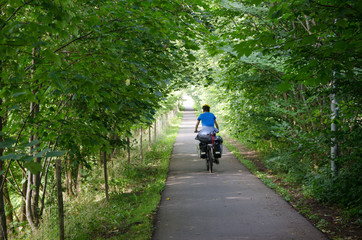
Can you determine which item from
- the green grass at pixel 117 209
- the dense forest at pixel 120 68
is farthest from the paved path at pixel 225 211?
the dense forest at pixel 120 68

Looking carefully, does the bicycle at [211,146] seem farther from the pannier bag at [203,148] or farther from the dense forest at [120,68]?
the dense forest at [120,68]

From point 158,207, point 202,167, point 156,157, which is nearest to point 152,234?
point 158,207

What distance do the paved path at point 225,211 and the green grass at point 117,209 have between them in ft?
1.02

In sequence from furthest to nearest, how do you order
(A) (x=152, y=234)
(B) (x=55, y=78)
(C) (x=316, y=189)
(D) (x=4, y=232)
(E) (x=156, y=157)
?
(E) (x=156, y=157) → (C) (x=316, y=189) → (A) (x=152, y=234) → (D) (x=4, y=232) → (B) (x=55, y=78)

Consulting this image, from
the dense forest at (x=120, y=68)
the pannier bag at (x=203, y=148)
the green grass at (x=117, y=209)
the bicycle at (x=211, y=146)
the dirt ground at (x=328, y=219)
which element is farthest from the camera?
the pannier bag at (x=203, y=148)

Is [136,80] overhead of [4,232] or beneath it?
overhead

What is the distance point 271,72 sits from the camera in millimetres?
8867

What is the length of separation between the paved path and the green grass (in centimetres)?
31

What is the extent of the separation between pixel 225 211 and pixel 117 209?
229 cm

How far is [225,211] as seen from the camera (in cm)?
680

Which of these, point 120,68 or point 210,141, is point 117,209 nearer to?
point 120,68

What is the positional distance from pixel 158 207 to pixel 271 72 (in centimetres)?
458

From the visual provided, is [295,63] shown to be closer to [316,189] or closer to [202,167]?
[316,189]

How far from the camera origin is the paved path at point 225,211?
551 cm
